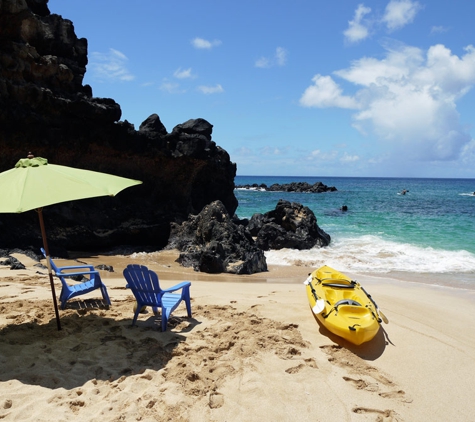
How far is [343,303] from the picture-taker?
18.4 feet

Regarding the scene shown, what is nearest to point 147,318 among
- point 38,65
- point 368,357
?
point 368,357

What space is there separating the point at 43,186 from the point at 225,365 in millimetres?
2823

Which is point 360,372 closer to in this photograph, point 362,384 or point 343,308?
point 362,384

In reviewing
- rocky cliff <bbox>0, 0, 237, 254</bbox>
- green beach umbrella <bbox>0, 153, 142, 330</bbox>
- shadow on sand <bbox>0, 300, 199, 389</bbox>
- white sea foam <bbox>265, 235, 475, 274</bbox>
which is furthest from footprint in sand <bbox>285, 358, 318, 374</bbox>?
rocky cliff <bbox>0, 0, 237, 254</bbox>

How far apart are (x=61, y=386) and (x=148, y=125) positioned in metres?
16.3

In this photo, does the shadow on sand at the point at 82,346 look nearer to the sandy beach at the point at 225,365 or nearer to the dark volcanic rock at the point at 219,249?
the sandy beach at the point at 225,365

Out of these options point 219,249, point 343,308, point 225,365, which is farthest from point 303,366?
point 219,249

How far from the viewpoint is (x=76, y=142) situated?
1531cm

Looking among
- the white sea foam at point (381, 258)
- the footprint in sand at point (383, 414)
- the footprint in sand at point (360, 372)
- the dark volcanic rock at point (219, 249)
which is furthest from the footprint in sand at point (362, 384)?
the white sea foam at point (381, 258)

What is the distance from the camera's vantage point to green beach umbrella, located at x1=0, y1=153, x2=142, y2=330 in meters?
3.86

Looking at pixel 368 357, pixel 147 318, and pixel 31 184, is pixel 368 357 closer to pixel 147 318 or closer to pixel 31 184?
pixel 147 318

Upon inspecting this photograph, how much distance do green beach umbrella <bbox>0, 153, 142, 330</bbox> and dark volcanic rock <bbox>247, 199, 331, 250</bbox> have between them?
41.8ft

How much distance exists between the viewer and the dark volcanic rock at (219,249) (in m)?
11.3

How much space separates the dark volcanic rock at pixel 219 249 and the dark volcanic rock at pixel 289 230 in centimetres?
378
